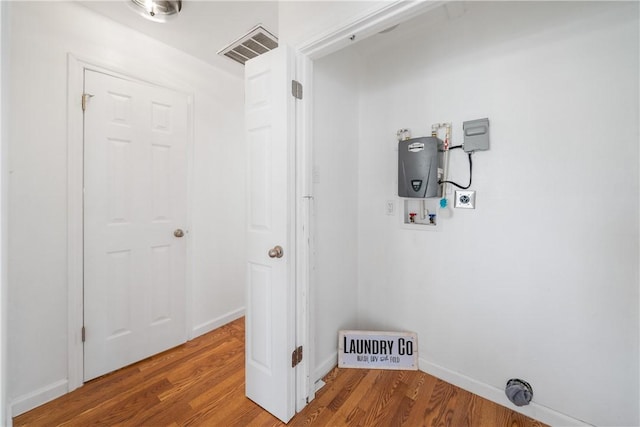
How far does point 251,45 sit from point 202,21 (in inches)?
15.6

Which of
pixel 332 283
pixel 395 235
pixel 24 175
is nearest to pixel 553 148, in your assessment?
pixel 395 235

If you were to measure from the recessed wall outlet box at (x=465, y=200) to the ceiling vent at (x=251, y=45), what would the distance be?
182 cm

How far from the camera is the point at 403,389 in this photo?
1.66 metres

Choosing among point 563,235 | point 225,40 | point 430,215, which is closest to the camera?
point 563,235

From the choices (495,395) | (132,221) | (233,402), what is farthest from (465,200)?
(132,221)

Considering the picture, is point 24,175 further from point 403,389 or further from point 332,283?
point 403,389

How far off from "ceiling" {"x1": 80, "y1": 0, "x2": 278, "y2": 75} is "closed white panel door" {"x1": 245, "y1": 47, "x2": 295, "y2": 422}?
1.80 feet

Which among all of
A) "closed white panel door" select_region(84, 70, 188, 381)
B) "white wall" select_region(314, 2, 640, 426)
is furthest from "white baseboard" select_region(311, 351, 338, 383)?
"closed white panel door" select_region(84, 70, 188, 381)

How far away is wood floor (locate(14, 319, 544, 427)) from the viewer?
4.67 feet

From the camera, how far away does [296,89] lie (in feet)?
4.65

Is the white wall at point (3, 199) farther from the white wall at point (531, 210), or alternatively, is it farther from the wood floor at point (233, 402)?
the white wall at point (531, 210)

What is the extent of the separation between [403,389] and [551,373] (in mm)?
814

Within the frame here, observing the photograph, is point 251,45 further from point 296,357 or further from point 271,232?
point 296,357

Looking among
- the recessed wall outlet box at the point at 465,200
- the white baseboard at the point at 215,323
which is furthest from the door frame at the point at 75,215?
the recessed wall outlet box at the point at 465,200
